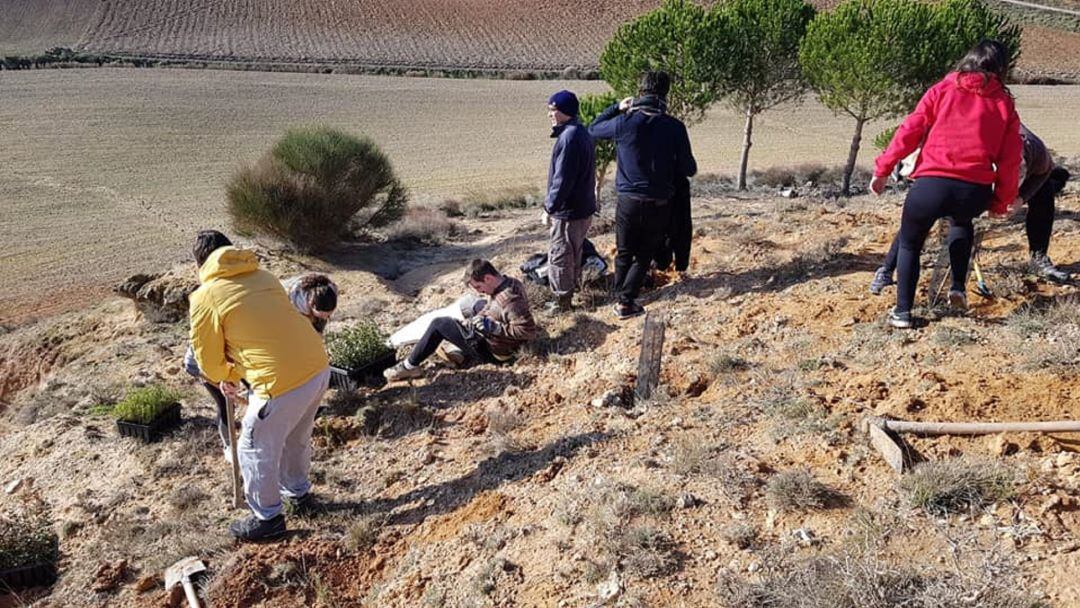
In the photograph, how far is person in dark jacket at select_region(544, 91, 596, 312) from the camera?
6.41 m

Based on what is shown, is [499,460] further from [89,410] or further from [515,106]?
[515,106]

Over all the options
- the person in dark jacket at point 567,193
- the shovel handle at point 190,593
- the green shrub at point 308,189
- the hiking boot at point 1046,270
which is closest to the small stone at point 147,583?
the shovel handle at point 190,593

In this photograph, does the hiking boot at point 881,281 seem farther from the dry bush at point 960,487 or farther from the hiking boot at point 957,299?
the dry bush at point 960,487

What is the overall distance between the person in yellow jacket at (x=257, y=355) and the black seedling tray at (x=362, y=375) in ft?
5.37

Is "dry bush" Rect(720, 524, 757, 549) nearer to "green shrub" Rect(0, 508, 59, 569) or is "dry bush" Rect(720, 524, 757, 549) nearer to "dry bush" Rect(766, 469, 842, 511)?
"dry bush" Rect(766, 469, 842, 511)

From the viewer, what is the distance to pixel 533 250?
11.0 meters

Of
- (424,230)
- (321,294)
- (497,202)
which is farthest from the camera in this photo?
(497,202)

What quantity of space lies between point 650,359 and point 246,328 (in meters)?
2.58

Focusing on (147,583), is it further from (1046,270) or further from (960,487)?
(1046,270)

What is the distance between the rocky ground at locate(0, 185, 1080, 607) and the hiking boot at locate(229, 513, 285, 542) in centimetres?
7

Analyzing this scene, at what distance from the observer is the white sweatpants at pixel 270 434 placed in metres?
4.29

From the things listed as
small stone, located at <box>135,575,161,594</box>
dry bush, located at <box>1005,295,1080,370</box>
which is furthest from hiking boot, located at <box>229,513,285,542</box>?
dry bush, located at <box>1005,295,1080,370</box>

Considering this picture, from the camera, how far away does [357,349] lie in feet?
21.0

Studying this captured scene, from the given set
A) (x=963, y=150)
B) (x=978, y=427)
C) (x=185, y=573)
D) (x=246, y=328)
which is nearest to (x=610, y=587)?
(x=978, y=427)
